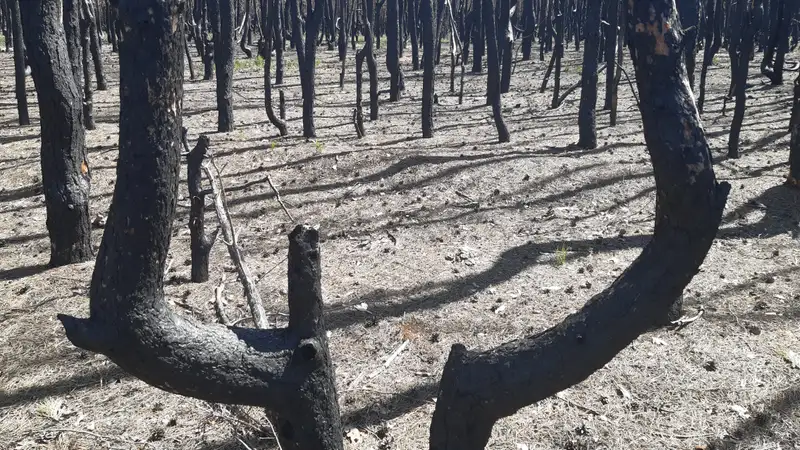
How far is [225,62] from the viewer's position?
12117mm

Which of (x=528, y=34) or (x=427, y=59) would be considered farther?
(x=528, y=34)

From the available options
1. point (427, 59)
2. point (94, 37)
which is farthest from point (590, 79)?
point (94, 37)

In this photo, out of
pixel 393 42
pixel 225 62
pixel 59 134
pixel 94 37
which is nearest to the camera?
pixel 59 134

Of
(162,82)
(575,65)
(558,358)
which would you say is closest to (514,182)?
(558,358)

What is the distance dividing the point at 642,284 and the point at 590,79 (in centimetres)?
814

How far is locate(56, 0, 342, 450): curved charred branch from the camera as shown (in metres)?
2.23

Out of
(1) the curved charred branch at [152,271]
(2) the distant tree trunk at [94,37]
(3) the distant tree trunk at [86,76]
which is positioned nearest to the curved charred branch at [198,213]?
(1) the curved charred branch at [152,271]

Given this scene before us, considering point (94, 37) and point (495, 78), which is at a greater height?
point (94, 37)

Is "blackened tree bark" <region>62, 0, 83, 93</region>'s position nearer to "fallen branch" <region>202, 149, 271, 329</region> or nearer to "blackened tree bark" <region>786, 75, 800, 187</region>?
"fallen branch" <region>202, 149, 271, 329</region>

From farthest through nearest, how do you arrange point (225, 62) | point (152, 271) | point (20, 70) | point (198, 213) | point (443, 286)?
point (225, 62) < point (20, 70) < point (443, 286) < point (198, 213) < point (152, 271)

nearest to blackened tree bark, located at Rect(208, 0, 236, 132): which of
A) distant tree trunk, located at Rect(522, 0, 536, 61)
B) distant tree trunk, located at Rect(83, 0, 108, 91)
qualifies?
distant tree trunk, located at Rect(83, 0, 108, 91)

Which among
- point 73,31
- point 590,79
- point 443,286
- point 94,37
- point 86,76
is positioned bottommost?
point 443,286

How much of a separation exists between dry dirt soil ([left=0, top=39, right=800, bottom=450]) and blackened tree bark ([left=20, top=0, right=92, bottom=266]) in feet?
1.15

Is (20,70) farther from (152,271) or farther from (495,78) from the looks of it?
(152,271)
